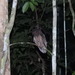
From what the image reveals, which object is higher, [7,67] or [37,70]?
[7,67]

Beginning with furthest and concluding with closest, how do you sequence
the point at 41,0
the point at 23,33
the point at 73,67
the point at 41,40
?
the point at 73,67
the point at 23,33
the point at 41,0
the point at 41,40

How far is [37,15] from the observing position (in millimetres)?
2980

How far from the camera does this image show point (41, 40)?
6.96 feet

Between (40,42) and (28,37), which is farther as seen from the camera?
(28,37)

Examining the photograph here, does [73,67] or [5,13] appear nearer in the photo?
[5,13]

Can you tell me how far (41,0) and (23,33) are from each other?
426 millimetres

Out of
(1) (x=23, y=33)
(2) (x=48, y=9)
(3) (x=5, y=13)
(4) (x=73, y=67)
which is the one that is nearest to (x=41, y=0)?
(2) (x=48, y=9)

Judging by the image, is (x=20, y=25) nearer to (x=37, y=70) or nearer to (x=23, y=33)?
(x=23, y=33)

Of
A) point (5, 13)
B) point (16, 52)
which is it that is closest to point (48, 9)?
point (16, 52)

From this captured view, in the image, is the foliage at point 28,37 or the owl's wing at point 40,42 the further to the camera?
the foliage at point 28,37

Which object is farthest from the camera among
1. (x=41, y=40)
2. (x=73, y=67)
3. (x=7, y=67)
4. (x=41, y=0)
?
(x=73, y=67)

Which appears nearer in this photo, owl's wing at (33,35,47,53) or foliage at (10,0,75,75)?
owl's wing at (33,35,47,53)

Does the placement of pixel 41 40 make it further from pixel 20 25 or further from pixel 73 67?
pixel 73 67

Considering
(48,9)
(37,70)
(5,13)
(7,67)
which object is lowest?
(37,70)
